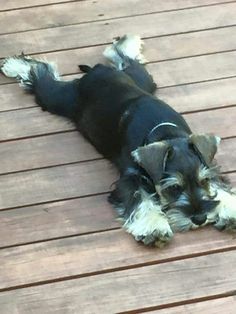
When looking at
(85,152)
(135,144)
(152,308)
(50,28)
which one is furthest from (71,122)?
(152,308)

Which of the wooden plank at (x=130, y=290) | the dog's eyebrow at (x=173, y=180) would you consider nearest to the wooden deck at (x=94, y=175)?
the wooden plank at (x=130, y=290)

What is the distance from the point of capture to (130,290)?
288 cm

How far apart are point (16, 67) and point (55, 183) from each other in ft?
2.76

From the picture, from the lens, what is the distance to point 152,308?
282cm

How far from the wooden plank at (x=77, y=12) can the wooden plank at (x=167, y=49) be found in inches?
11.4

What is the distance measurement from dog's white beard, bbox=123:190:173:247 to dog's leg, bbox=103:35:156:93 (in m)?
0.82

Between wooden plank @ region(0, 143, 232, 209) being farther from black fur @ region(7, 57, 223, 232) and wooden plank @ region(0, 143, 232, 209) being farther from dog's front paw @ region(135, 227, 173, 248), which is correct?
dog's front paw @ region(135, 227, 173, 248)

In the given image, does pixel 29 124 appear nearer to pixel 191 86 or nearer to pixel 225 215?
pixel 191 86

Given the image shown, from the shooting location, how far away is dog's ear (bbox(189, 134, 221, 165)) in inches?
122

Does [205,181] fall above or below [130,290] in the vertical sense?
above

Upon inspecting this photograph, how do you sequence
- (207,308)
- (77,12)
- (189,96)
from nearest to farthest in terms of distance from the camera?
(207,308) → (189,96) → (77,12)

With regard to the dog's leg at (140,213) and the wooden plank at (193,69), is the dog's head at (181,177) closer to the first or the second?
the dog's leg at (140,213)

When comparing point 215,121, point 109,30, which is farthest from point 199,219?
point 109,30

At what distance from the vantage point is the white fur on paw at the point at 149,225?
9.99ft
